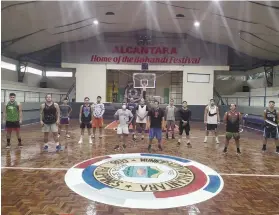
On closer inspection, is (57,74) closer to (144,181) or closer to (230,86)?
(230,86)

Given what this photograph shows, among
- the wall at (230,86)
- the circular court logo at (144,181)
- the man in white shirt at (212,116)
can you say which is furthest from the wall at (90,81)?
the circular court logo at (144,181)

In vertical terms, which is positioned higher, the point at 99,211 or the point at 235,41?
the point at 235,41

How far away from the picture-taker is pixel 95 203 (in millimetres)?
3729

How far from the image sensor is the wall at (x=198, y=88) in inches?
740

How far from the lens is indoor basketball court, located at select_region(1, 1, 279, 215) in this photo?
409cm

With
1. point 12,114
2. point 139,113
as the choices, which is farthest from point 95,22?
point 12,114

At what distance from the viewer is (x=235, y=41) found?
16547 mm

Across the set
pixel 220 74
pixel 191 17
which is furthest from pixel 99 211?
pixel 220 74

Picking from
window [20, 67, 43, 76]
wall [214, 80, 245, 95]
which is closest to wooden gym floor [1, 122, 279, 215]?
window [20, 67, 43, 76]

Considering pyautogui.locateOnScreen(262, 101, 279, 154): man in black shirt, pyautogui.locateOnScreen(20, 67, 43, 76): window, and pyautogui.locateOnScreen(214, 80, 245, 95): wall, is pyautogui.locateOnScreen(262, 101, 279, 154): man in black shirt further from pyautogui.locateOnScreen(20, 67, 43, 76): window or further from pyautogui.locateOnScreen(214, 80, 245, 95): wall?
pyautogui.locateOnScreen(20, 67, 43, 76): window

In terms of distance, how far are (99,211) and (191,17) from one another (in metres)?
13.6

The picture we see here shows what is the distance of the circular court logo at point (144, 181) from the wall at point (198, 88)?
43.5 ft

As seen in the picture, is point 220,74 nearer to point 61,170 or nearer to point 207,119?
point 207,119

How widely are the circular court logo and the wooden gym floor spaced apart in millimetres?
177
